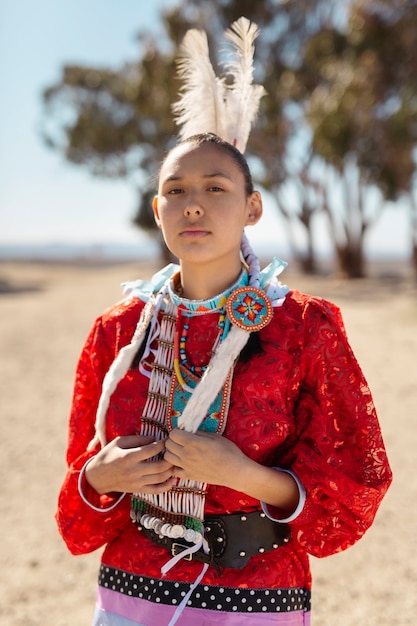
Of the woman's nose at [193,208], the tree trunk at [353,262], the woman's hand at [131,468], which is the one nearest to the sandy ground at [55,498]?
the woman's hand at [131,468]

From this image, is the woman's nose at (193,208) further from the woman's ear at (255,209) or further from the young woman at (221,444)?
the woman's ear at (255,209)

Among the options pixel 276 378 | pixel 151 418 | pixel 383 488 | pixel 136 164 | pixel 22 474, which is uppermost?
pixel 136 164

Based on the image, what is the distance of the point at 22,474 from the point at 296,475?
13.3 ft

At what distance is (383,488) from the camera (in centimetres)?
158

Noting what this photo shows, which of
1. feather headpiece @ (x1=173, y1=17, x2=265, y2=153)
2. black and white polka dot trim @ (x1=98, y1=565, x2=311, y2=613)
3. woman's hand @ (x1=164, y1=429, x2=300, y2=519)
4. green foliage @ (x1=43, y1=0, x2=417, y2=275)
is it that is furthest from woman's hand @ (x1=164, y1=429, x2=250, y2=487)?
green foliage @ (x1=43, y1=0, x2=417, y2=275)

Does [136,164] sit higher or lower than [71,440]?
higher

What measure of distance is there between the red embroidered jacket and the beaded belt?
2 cm

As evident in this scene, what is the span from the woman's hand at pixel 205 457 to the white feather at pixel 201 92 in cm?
99

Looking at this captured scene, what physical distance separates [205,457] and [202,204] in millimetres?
647

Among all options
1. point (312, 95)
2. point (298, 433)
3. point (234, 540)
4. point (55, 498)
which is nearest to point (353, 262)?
point (312, 95)

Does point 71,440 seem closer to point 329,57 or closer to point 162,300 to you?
point 162,300

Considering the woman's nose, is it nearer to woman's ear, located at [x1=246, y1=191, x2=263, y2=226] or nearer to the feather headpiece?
woman's ear, located at [x1=246, y1=191, x2=263, y2=226]

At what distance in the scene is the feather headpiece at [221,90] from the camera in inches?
75.7

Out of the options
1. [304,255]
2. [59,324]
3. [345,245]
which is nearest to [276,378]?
[59,324]
